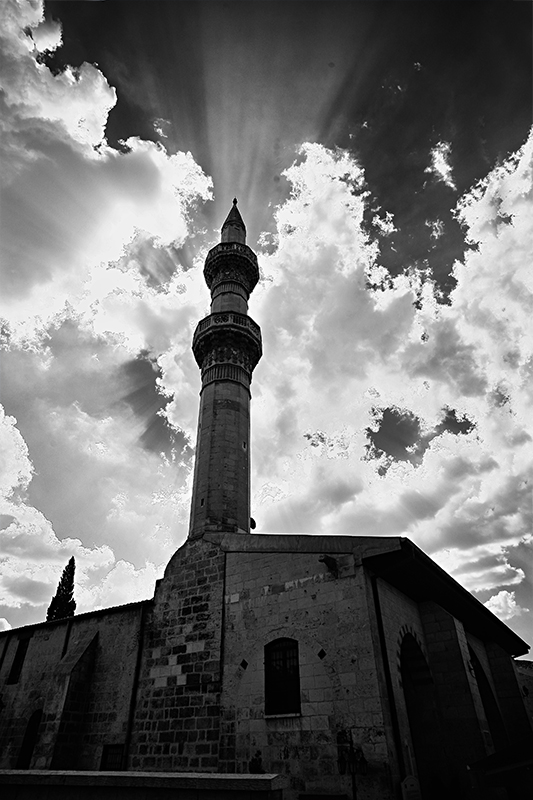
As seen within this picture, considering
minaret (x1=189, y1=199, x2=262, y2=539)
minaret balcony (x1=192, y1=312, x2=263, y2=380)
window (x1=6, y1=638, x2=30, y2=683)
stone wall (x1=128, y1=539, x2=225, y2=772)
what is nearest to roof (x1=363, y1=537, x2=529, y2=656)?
stone wall (x1=128, y1=539, x2=225, y2=772)

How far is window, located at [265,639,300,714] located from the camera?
36.1ft

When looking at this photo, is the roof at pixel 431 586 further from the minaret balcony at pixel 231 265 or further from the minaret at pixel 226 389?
the minaret balcony at pixel 231 265

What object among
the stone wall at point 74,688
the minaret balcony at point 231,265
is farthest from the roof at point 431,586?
the minaret balcony at point 231,265

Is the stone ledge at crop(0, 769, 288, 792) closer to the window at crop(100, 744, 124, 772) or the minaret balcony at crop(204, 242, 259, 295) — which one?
the window at crop(100, 744, 124, 772)

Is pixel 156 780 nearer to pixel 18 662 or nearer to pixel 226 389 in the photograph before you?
pixel 18 662

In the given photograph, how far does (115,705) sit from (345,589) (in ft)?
26.2

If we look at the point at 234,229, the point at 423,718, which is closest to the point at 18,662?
the point at 423,718

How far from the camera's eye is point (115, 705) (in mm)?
13766

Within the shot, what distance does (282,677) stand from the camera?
1134 centimetres

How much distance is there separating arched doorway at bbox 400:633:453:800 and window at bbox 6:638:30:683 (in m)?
13.4

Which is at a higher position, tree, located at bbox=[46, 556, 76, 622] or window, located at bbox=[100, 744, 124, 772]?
tree, located at bbox=[46, 556, 76, 622]

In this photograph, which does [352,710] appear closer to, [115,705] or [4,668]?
[115,705]

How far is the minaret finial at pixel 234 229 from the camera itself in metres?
26.3

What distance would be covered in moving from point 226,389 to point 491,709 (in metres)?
15.3
